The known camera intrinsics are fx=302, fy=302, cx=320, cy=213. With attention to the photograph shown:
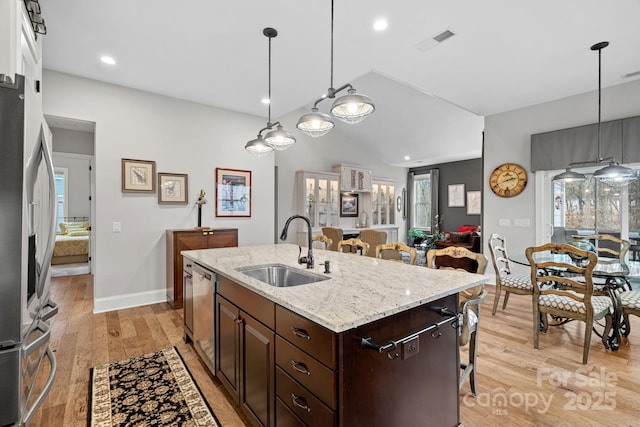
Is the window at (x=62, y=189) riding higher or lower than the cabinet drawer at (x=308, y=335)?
higher

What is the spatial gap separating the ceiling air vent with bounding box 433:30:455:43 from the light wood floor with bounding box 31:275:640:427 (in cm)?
293

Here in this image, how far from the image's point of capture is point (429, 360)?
1474mm

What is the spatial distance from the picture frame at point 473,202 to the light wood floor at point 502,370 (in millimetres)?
5061

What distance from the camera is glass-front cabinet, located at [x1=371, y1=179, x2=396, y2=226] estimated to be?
8055mm

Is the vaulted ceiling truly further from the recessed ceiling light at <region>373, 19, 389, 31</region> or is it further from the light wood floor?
the light wood floor

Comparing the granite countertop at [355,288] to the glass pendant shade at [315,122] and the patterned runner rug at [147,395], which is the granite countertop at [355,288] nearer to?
the patterned runner rug at [147,395]

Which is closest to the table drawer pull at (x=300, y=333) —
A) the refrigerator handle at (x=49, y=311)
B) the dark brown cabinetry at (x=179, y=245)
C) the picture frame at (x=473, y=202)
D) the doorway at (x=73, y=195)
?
the refrigerator handle at (x=49, y=311)

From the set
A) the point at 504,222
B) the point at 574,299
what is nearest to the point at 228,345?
the point at 574,299

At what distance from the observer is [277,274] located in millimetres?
2293

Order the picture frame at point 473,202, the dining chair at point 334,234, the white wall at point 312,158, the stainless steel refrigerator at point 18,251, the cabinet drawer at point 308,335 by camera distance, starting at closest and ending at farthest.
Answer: the stainless steel refrigerator at point 18,251
the cabinet drawer at point 308,335
the dining chair at point 334,234
the white wall at point 312,158
the picture frame at point 473,202

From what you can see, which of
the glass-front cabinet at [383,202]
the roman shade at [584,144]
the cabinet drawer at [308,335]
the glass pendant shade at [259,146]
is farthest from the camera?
the glass-front cabinet at [383,202]

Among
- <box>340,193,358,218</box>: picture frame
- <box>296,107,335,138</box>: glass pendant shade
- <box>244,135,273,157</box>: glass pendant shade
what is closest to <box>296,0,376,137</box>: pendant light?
<box>296,107,335,138</box>: glass pendant shade

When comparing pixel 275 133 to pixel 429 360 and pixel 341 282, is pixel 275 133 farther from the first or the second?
pixel 429 360

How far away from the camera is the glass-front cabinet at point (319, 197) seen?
6473mm
